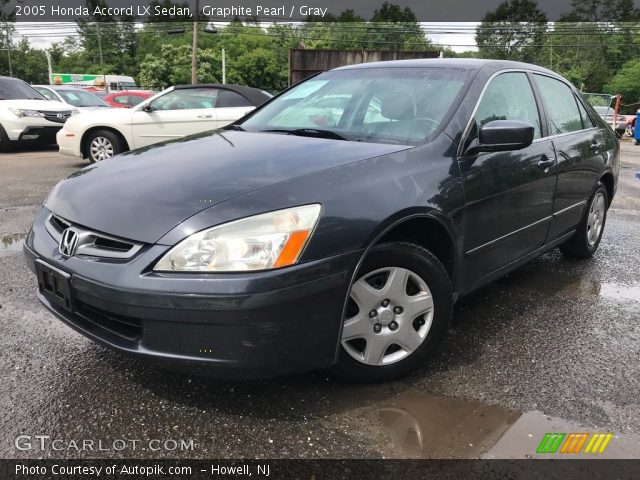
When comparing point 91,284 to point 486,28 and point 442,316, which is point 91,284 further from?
point 486,28

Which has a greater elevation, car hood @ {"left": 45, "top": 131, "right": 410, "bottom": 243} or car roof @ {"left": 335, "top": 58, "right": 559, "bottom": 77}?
car roof @ {"left": 335, "top": 58, "right": 559, "bottom": 77}

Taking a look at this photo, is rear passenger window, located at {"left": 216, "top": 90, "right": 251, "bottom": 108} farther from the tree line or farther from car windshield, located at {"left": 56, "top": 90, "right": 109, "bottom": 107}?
the tree line

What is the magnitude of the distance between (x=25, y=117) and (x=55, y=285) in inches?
395

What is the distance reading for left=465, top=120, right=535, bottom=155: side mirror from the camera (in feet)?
8.64

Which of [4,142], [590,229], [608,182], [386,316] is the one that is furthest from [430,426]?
[4,142]

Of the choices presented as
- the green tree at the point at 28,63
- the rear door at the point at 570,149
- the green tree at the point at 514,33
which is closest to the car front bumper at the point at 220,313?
the rear door at the point at 570,149

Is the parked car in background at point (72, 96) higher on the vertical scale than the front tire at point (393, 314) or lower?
higher

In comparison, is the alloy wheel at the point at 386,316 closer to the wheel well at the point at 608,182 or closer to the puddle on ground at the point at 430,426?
the puddle on ground at the point at 430,426

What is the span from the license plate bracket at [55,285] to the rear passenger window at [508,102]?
208 cm

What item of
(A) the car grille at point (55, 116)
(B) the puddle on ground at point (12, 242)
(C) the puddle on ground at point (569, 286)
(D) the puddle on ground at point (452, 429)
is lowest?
(B) the puddle on ground at point (12, 242)

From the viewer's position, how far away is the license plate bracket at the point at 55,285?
2.11 meters

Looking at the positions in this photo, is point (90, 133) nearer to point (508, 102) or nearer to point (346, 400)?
point (508, 102)

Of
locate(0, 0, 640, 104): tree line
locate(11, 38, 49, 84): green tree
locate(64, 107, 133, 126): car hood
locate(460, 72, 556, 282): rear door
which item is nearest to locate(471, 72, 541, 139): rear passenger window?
locate(460, 72, 556, 282): rear door

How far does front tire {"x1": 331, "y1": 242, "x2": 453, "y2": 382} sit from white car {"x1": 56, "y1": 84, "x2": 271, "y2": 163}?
22.2ft
